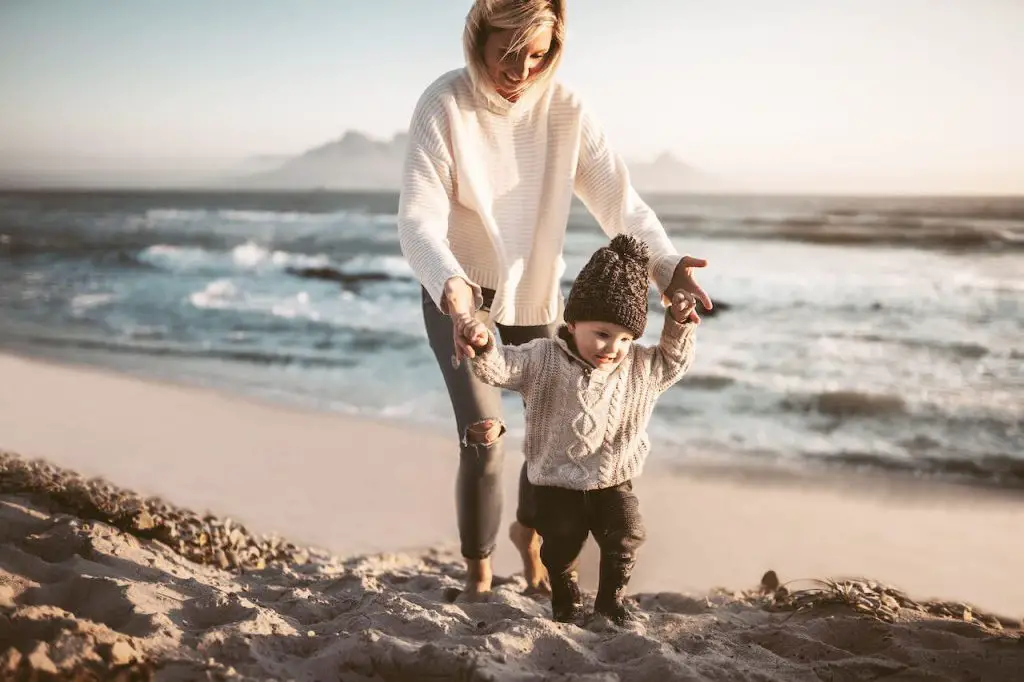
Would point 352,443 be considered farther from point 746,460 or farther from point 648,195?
point 648,195

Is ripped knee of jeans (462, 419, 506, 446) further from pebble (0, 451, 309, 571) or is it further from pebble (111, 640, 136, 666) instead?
pebble (0, 451, 309, 571)

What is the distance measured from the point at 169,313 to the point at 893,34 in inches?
485

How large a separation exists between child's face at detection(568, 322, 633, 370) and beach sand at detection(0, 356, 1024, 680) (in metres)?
0.74

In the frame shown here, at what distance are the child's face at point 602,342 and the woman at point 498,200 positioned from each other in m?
Answer: 0.21

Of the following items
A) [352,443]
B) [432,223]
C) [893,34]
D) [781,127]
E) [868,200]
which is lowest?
[352,443]

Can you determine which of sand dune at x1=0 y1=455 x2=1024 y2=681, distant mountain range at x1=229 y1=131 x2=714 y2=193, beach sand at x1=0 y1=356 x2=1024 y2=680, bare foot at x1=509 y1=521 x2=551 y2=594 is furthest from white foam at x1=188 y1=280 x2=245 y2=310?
bare foot at x1=509 y1=521 x2=551 y2=594

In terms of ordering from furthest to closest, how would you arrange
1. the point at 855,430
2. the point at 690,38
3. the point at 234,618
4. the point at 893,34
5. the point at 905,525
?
1. the point at 893,34
2. the point at 690,38
3. the point at 855,430
4. the point at 905,525
5. the point at 234,618

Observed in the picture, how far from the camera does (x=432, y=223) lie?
2348mm

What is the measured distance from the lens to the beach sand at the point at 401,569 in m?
2.04

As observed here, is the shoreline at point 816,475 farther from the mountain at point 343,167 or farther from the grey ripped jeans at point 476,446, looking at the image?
the mountain at point 343,167

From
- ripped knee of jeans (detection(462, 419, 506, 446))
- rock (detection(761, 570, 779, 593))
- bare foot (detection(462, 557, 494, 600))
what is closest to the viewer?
ripped knee of jeans (detection(462, 419, 506, 446))

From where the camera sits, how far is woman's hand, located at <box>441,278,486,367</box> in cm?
201

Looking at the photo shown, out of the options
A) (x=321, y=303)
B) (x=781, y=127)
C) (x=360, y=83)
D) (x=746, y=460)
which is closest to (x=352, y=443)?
(x=746, y=460)

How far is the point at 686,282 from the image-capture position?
2.18 meters
